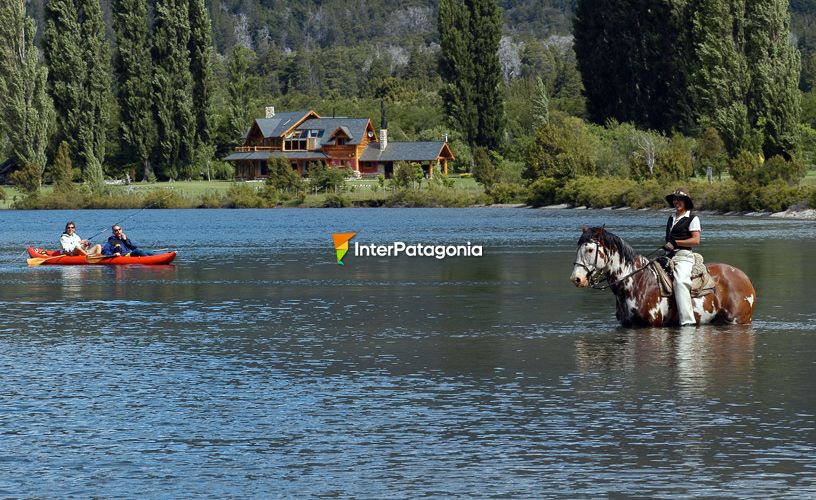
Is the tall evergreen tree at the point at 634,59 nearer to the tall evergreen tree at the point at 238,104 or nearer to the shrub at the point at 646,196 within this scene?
the shrub at the point at 646,196

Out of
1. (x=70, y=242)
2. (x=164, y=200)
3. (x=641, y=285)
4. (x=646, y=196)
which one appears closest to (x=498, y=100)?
(x=164, y=200)

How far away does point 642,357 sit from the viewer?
20500 mm

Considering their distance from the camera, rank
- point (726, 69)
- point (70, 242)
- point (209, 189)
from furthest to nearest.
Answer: point (209, 189) < point (726, 69) < point (70, 242)

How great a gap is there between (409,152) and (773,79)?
64.6 m

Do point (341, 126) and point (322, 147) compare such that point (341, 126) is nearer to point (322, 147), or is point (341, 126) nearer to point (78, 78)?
point (322, 147)

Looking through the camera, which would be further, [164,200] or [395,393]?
[164,200]

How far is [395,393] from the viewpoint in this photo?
17.8 metres

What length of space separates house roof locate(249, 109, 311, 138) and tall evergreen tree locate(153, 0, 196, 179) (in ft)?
78.7

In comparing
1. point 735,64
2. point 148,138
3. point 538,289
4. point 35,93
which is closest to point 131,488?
point 538,289

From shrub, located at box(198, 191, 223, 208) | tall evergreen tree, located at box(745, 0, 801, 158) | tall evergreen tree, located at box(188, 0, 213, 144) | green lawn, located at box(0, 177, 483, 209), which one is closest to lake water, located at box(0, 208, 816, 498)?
tall evergreen tree, located at box(745, 0, 801, 158)

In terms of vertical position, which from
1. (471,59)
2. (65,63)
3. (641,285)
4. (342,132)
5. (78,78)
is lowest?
(641,285)

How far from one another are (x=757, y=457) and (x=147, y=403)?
24.7ft

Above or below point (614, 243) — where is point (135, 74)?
above

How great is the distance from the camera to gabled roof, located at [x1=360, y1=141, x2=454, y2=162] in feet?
503
